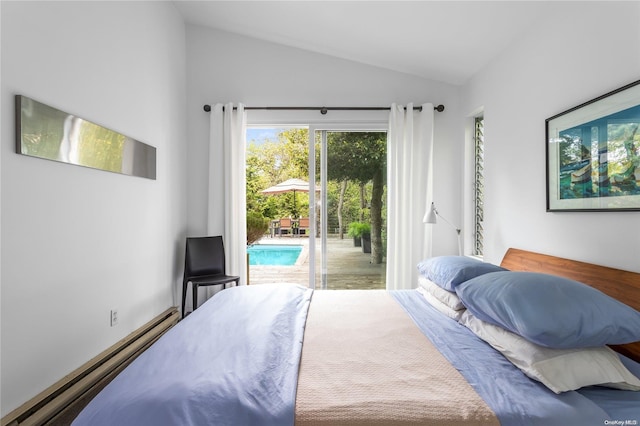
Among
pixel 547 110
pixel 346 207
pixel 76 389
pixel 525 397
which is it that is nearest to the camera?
pixel 525 397

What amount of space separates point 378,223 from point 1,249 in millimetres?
3027

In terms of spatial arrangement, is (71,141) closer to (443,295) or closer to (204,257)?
→ (204,257)

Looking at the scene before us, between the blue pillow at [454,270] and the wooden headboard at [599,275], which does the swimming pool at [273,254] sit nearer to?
the blue pillow at [454,270]

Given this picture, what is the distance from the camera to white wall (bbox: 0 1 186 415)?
5.25 ft

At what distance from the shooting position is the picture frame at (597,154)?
157 cm

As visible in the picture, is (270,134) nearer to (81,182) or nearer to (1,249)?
(81,182)

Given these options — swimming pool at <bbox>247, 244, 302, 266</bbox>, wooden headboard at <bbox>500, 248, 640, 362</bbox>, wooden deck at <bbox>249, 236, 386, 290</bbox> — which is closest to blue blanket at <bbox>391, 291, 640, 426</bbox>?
wooden headboard at <bbox>500, 248, 640, 362</bbox>

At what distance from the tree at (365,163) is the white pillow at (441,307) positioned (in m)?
1.42

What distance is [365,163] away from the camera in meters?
3.73

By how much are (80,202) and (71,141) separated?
0.36 metres

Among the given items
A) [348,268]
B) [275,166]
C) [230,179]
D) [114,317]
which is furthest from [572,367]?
[275,166]

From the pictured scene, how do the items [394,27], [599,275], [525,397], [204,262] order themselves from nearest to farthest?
[525,397] → [599,275] → [394,27] → [204,262]

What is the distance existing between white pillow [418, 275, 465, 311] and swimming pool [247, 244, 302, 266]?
16.0ft

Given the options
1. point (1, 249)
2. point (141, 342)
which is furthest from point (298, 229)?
point (1, 249)
